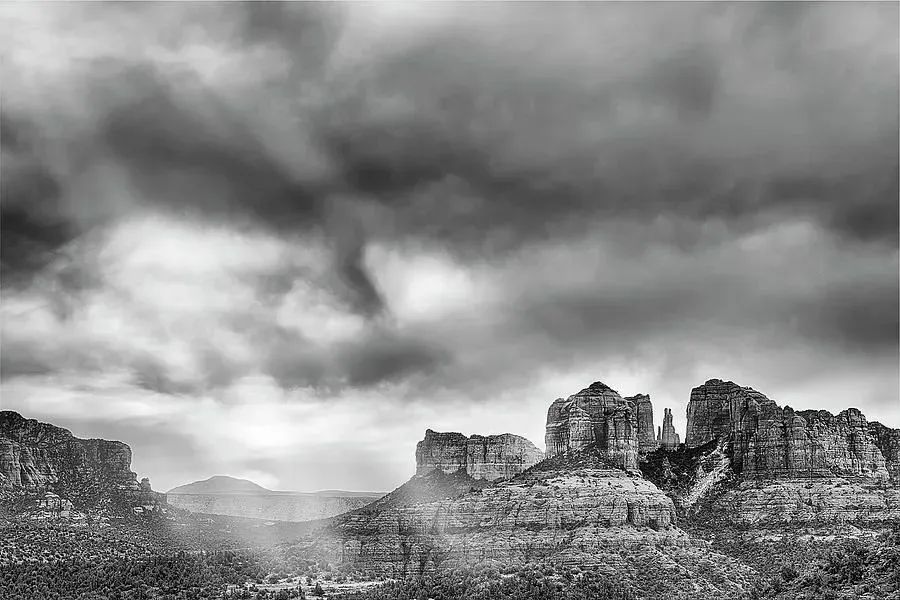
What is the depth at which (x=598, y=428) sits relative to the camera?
6796 inches

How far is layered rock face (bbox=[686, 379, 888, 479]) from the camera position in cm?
17250

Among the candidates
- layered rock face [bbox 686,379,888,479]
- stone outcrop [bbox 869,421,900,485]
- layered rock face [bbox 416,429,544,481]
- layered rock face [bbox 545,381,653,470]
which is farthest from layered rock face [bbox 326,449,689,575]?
stone outcrop [bbox 869,421,900,485]

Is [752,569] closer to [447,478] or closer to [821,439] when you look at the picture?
[821,439]

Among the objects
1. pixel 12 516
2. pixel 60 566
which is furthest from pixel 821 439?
pixel 12 516

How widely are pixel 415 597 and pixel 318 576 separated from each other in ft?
59.6

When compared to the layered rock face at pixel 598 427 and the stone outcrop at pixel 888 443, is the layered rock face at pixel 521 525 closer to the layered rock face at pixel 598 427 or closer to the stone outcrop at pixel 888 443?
the layered rock face at pixel 598 427

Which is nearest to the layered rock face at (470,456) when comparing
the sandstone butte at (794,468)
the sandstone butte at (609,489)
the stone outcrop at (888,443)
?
the sandstone butte at (609,489)

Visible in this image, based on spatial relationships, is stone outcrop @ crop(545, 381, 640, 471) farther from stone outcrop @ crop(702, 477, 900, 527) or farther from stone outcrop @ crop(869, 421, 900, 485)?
stone outcrop @ crop(869, 421, 900, 485)

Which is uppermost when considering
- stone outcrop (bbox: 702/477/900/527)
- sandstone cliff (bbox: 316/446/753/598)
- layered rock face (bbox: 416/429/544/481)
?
layered rock face (bbox: 416/429/544/481)

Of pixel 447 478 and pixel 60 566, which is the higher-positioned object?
pixel 447 478

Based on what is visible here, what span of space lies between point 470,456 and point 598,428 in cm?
3225

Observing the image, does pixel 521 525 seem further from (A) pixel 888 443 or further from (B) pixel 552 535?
(A) pixel 888 443

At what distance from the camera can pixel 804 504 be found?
162625 mm

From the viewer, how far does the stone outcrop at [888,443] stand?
7392 inches
